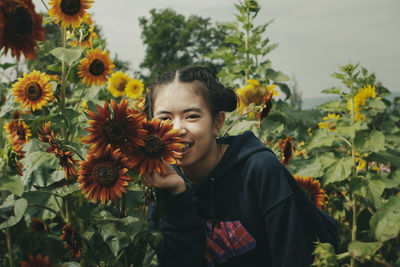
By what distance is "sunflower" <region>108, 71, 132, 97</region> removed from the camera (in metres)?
3.00

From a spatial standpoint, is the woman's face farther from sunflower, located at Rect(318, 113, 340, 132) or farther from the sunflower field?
sunflower, located at Rect(318, 113, 340, 132)

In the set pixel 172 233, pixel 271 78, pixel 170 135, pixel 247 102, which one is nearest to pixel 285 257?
pixel 172 233

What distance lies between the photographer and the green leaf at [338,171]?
2191mm

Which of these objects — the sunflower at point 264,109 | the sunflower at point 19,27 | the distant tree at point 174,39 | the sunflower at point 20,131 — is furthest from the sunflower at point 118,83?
the distant tree at point 174,39

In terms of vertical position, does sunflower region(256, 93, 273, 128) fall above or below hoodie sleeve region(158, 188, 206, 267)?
above

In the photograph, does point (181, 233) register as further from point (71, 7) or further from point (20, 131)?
point (20, 131)

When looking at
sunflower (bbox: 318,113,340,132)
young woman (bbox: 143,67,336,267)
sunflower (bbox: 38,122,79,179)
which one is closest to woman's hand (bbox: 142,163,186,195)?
young woman (bbox: 143,67,336,267)

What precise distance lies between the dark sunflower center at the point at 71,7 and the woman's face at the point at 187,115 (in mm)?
518

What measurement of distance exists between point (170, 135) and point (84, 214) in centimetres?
62

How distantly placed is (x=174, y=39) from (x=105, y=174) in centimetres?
2616

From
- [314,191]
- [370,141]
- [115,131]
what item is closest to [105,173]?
[115,131]

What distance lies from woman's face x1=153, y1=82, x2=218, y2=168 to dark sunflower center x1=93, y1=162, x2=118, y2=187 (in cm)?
37

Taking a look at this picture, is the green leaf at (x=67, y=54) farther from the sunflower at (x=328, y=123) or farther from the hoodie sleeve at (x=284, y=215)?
the sunflower at (x=328, y=123)

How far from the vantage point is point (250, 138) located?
1.68 m
